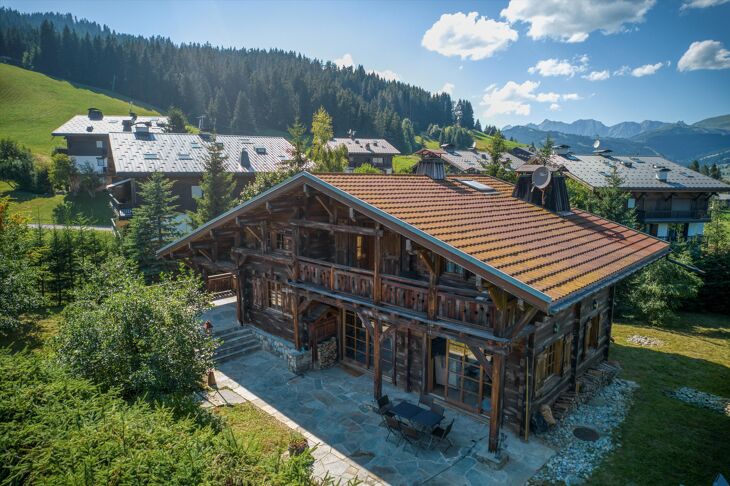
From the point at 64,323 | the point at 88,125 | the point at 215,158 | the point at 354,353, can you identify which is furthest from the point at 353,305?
the point at 88,125

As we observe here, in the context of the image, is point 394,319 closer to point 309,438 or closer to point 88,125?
point 309,438

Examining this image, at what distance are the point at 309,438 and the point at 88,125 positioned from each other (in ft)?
179

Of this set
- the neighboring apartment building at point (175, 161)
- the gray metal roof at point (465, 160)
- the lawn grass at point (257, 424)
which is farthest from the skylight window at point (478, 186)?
the gray metal roof at point (465, 160)

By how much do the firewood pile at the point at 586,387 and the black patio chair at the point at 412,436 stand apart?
414 centimetres

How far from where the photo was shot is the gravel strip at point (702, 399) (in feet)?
44.0

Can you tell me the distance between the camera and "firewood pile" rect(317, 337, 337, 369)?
1589 centimetres

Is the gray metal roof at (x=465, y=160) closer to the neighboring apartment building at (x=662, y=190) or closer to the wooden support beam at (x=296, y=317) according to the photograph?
the neighboring apartment building at (x=662, y=190)

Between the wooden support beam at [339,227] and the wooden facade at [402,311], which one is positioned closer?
the wooden facade at [402,311]

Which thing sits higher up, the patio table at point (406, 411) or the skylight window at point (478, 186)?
the skylight window at point (478, 186)

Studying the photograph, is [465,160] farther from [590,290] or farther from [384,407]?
[384,407]

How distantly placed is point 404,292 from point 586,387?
23.1ft

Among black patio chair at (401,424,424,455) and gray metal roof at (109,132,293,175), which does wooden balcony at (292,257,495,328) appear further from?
gray metal roof at (109,132,293,175)

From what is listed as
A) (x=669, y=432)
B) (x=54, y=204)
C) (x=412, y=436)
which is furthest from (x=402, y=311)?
(x=54, y=204)

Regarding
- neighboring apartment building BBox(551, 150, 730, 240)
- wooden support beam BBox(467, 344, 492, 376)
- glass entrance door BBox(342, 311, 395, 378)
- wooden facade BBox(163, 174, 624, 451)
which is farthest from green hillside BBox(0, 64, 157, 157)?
neighboring apartment building BBox(551, 150, 730, 240)
